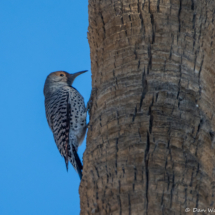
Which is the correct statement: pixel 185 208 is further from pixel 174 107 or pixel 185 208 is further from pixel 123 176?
pixel 174 107

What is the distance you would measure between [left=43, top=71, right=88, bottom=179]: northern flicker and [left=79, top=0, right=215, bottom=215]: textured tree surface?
A: 156cm

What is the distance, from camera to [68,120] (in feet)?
16.1

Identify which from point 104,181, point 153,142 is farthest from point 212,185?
point 104,181

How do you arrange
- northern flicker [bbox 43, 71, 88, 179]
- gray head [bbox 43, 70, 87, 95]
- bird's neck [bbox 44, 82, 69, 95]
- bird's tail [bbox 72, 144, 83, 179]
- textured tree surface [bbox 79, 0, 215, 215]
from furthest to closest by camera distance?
gray head [bbox 43, 70, 87, 95], bird's neck [bbox 44, 82, 69, 95], northern flicker [bbox 43, 71, 88, 179], bird's tail [bbox 72, 144, 83, 179], textured tree surface [bbox 79, 0, 215, 215]

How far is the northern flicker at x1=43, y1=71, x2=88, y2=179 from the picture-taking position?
4766 mm

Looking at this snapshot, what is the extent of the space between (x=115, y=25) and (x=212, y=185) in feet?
5.49

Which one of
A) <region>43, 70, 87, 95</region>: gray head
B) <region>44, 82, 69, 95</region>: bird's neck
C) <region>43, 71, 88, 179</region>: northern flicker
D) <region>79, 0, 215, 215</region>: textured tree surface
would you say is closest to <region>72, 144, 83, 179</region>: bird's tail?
<region>43, 71, 88, 179</region>: northern flicker

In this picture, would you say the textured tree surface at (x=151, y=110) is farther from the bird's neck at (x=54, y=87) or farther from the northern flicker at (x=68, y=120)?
the bird's neck at (x=54, y=87)

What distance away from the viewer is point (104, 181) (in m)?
2.37

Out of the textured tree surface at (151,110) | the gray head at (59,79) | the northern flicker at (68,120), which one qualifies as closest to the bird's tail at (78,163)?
the northern flicker at (68,120)

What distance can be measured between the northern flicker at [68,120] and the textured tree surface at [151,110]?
156cm

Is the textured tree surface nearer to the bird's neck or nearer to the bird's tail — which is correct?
the bird's tail

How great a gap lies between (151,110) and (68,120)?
8.25 ft

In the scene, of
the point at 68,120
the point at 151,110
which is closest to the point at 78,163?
the point at 68,120
